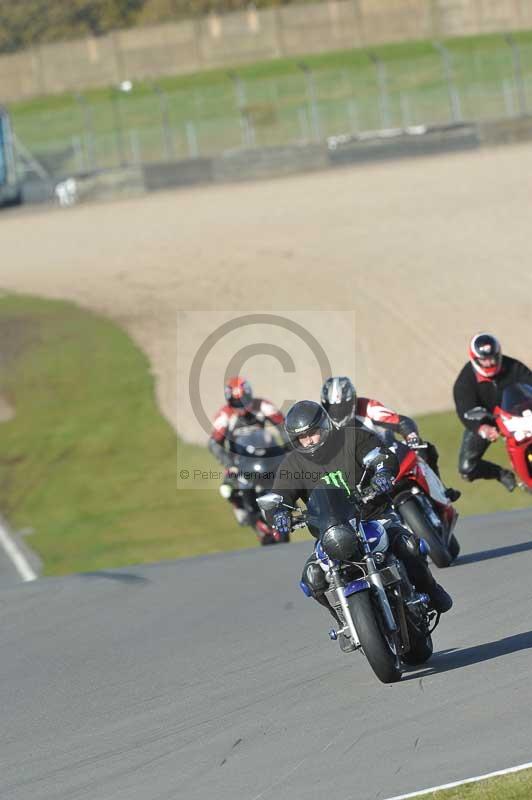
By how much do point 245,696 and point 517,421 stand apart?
480 cm

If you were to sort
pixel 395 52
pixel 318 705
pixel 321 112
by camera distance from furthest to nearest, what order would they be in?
pixel 395 52
pixel 321 112
pixel 318 705

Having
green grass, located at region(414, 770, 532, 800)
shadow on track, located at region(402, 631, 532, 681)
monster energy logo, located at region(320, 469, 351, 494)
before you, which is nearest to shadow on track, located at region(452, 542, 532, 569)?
shadow on track, located at region(402, 631, 532, 681)

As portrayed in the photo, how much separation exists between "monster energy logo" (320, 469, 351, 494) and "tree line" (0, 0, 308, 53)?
266 feet

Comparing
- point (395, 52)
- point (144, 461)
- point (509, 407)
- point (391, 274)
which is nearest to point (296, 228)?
point (391, 274)

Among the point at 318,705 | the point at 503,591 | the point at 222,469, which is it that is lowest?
the point at 222,469

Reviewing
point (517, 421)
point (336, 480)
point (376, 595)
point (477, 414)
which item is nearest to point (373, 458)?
point (336, 480)

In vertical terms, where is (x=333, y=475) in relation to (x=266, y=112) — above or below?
above

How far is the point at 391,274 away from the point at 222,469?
33.1ft

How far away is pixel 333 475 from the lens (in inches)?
298

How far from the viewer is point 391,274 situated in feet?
96.2

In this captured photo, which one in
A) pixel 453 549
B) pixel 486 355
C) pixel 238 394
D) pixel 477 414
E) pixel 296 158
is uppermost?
pixel 486 355

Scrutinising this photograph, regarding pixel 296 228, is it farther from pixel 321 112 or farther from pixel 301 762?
pixel 301 762

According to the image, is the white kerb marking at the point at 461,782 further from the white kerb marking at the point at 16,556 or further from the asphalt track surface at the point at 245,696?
the white kerb marking at the point at 16,556

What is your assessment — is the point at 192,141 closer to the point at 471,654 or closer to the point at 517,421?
the point at 517,421
